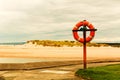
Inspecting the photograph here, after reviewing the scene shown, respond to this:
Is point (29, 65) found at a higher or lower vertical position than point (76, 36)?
lower

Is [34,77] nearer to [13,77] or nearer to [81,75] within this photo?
[13,77]

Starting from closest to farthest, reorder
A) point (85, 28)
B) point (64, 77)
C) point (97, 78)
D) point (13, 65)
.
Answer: point (97, 78) → point (64, 77) → point (85, 28) → point (13, 65)

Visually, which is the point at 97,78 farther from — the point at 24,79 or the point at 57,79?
the point at 24,79

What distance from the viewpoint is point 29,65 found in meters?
18.7

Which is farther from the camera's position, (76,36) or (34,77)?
(76,36)

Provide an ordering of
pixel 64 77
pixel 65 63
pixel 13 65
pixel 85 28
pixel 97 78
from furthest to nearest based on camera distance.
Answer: pixel 65 63 < pixel 13 65 < pixel 85 28 < pixel 64 77 < pixel 97 78

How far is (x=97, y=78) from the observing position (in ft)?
44.3

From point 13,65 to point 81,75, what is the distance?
5204 millimetres

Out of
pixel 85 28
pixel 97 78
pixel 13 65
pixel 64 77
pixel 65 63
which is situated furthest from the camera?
pixel 65 63

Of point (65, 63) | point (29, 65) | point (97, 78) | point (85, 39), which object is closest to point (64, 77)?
point (97, 78)

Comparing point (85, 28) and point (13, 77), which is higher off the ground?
point (85, 28)

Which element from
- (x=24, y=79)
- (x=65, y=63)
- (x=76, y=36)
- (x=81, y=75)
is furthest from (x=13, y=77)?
(x=65, y=63)

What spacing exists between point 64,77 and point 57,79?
0.64 meters

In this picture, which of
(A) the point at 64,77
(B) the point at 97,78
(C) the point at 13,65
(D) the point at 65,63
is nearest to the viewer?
(B) the point at 97,78
